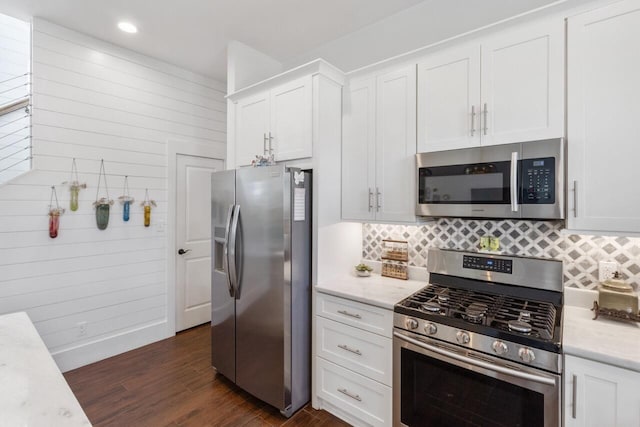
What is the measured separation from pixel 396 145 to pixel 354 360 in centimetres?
148

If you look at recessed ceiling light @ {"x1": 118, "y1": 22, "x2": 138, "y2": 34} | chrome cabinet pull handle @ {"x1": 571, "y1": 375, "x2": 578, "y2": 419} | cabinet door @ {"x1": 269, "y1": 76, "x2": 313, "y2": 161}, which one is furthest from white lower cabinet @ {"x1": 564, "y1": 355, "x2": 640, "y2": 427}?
recessed ceiling light @ {"x1": 118, "y1": 22, "x2": 138, "y2": 34}

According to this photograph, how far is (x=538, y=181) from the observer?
1.65m

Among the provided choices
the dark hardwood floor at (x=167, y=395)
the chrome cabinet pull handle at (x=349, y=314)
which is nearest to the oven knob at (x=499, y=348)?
the chrome cabinet pull handle at (x=349, y=314)

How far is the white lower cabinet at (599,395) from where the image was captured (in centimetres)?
124

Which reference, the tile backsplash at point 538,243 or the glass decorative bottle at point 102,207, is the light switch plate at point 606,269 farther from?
the glass decorative bottle at point 102,207

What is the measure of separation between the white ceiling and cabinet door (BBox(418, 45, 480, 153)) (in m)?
0.80

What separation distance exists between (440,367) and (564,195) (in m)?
1.09

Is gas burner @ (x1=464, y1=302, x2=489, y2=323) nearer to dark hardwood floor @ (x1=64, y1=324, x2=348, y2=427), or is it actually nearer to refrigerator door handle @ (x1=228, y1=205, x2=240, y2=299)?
dark hardwood floor @ (x1=64, y1=324, x2=348, y2=427)

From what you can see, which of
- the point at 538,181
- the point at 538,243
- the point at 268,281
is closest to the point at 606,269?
the point at 538,243

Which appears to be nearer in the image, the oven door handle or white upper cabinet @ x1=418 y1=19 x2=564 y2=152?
the oven door handle

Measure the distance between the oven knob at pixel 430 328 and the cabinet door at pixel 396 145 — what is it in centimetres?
73

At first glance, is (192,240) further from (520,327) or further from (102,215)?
(520,327)

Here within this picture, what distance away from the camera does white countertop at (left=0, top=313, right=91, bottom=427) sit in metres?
0.92

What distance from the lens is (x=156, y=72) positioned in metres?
3.36
